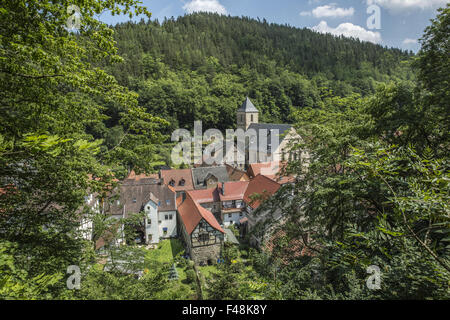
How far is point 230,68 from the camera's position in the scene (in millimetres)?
96750

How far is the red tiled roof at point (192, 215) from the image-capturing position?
20.1 metres

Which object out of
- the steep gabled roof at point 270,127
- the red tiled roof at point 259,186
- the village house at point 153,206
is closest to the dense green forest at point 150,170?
the red tiled roof at point 259,186

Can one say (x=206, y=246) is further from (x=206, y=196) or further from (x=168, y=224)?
(x=206, y=196)

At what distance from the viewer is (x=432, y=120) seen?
8312 mm

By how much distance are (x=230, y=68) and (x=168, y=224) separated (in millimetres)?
82696

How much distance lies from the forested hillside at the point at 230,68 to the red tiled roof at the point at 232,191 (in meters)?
21.0

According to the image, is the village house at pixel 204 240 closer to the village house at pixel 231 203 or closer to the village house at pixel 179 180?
the village house at pixel 231 203

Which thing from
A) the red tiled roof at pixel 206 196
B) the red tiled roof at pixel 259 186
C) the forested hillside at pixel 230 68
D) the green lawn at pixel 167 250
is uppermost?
the forested hillside at pixel 230 68

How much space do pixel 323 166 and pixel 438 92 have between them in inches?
164

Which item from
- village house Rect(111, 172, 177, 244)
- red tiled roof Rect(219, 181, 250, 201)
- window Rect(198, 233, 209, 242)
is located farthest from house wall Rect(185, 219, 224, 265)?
red tiled roof Rect(219, 181, 250, 201)

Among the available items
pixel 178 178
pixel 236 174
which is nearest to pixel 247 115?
pixel 236 174

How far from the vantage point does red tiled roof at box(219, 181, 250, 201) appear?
26547mm

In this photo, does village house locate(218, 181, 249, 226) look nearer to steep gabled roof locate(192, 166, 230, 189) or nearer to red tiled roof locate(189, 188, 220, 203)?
red tiled roof locate(189, 188, 220, 203)

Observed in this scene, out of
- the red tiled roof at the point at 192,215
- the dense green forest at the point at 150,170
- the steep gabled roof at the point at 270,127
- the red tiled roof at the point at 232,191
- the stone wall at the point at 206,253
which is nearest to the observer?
the dense green forest at the point at 150,170
